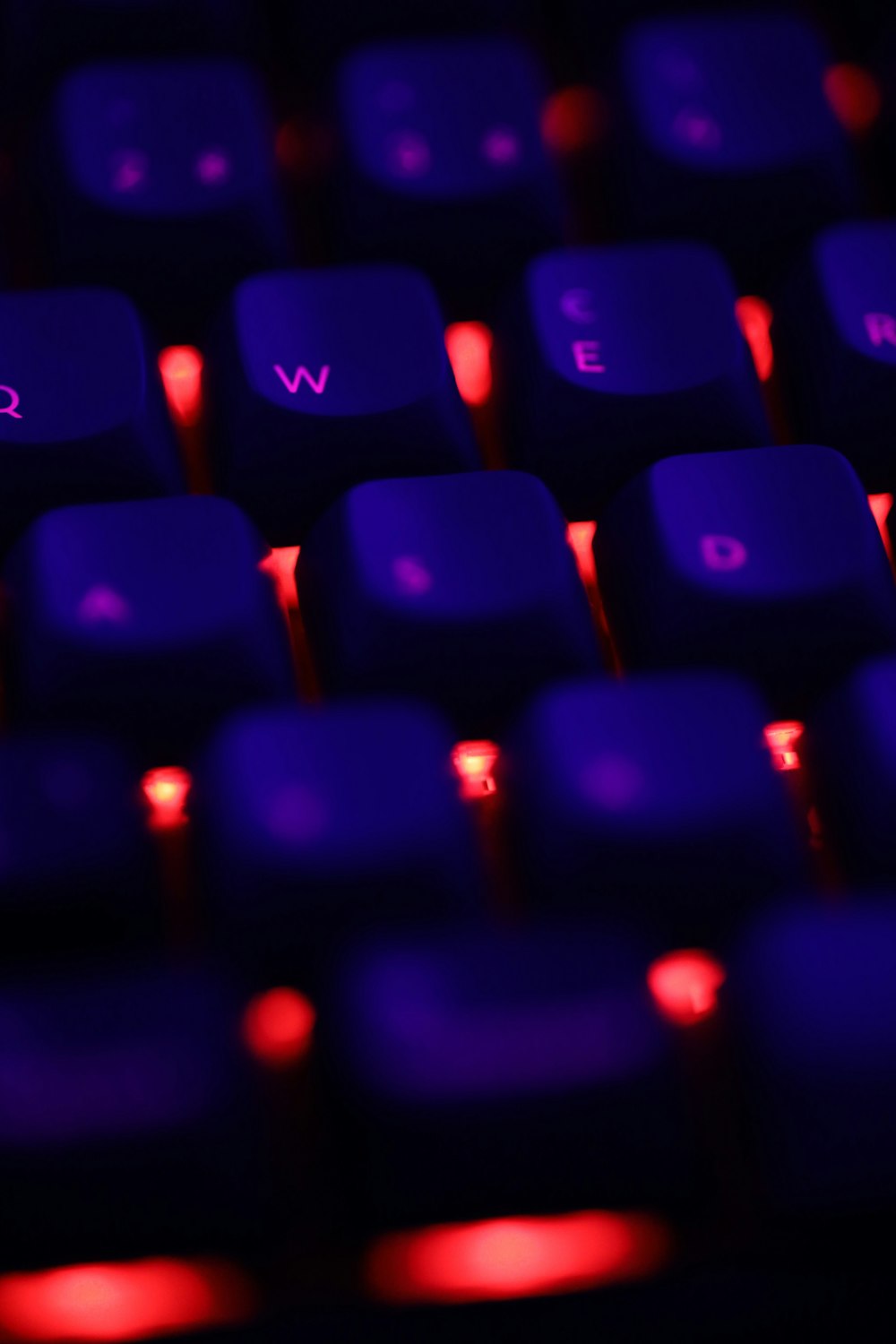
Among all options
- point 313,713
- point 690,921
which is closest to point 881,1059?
point 690,921

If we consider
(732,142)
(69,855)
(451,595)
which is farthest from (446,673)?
(732,142)

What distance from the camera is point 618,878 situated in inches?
18.4

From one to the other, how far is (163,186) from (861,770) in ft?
1.08

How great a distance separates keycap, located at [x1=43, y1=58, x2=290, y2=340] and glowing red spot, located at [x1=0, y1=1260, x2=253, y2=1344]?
0.34 m

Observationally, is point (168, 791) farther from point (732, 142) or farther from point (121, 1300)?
point (732, 142)

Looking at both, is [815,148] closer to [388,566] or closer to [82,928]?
[388,566]

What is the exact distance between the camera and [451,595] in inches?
19.9

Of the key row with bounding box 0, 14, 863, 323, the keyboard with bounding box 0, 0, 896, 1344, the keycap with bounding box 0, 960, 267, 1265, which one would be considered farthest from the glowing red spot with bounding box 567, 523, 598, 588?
the keycap with bounding box 0, 960, 267, 1265

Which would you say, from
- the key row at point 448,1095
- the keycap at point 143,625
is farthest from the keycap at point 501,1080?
the keycap at point 143,625

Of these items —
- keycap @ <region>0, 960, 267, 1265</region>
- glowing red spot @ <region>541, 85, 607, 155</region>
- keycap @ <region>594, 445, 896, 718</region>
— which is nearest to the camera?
keycap @ <region>0, 960, 267, 1265</region>

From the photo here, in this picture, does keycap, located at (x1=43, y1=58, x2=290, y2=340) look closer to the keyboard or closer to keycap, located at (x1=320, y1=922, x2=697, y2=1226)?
the keyboard

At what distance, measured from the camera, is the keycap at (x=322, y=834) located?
0.45m

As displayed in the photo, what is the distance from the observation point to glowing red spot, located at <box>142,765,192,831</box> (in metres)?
0.49

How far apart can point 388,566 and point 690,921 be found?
0.15m
